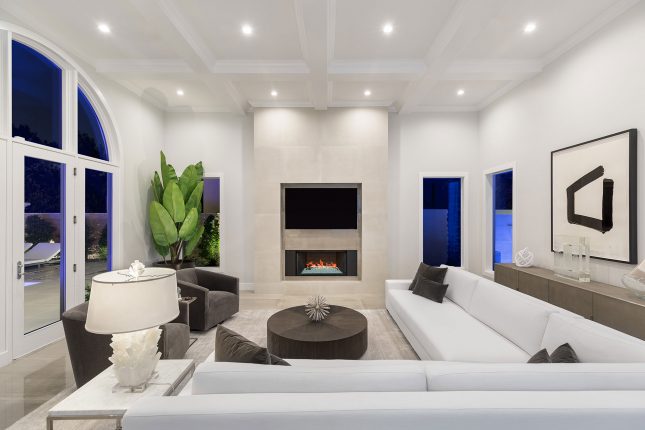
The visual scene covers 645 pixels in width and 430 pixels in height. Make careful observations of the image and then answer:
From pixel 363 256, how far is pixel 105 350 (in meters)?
4.22

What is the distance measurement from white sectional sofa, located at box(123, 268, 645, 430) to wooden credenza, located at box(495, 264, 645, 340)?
0.94m

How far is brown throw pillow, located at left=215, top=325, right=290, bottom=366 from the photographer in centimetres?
169

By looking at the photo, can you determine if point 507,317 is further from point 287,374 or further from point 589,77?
point 589,77

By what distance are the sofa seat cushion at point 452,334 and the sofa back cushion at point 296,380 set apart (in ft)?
3.72

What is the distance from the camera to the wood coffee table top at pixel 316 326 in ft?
9.64

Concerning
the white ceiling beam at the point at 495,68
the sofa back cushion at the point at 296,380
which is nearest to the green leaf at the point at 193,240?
the sofa back cushion at the point at 296,380

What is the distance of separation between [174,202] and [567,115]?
579 cm

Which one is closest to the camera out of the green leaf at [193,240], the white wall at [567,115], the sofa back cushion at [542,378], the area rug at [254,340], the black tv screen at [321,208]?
the sofa back cushion at [542,378]

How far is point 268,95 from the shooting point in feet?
17.7

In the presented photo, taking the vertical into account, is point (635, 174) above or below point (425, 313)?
above

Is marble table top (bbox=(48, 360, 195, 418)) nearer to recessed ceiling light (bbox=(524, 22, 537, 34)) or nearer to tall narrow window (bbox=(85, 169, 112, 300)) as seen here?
tall narrow window (bbox=(85, 169, 112, 300))

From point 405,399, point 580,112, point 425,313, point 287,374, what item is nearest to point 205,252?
point 425,313

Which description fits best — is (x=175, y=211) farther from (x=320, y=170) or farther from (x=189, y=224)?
(x=320, y=170)

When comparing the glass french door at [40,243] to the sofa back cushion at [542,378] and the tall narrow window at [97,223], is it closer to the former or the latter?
the tall narrow window at [97,223]
